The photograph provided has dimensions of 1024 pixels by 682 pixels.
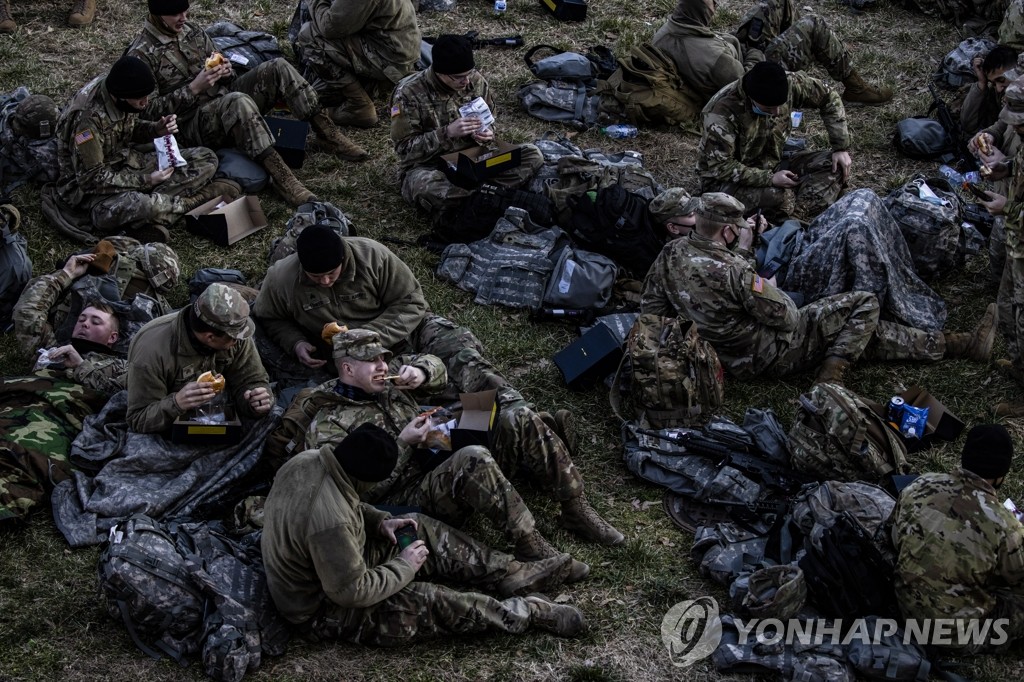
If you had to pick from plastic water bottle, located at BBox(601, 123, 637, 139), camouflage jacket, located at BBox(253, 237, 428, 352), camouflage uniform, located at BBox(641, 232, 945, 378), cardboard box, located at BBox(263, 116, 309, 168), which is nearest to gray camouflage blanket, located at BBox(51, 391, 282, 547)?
camouflage jacket, located at BBox(253, 237, 428, 352)

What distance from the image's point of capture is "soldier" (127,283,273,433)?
8.28 m

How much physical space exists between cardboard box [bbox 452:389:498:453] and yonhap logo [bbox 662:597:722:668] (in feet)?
5.35

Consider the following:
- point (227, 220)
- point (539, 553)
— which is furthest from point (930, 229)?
point (227, 220)

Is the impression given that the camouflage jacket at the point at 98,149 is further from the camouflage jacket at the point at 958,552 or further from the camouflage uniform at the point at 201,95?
the camouflage jacket at the point at 958,552

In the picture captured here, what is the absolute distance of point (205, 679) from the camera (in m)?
7.19

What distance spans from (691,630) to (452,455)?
184 centimetres

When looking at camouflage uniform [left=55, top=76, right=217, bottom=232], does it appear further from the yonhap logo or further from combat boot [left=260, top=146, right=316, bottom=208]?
the yonhap logo

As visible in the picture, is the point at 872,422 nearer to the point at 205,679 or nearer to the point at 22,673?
the point at 205,679

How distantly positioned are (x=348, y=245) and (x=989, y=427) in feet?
15.1

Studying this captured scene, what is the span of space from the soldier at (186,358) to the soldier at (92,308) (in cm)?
66

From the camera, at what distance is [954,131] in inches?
491

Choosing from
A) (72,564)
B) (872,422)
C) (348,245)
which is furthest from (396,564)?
(872,422)

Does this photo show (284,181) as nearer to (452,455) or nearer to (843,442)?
(452,455)

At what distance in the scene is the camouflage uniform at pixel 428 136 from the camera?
446 inches
